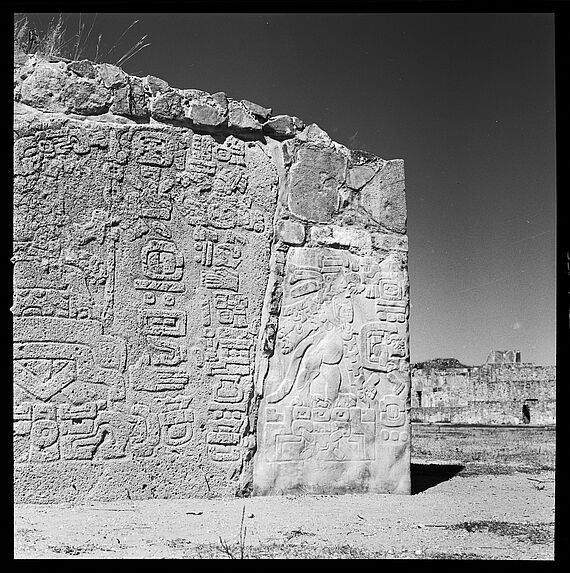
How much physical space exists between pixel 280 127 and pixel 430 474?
3814 millimetres

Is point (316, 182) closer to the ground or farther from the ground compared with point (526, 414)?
farther from the ground

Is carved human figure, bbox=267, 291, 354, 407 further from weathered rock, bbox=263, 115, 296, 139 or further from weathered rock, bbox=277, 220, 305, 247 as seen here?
weathered rock, bbox=263, 115, 296, 139

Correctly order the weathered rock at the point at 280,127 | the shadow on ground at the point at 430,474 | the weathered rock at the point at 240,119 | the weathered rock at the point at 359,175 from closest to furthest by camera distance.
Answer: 1. the weathered rock at the point at 240,119
2. the weathered rock at the point at 280,127
3. the weathered rock at the point at 359,175
4. the shadow on ground at the point at 430,474

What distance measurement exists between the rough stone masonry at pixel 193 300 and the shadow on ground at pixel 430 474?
0.74 m

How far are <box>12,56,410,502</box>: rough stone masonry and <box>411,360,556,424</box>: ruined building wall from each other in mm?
14692

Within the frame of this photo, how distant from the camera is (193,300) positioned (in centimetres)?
573

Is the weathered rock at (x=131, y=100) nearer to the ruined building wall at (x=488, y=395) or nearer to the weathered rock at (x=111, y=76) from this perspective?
the weathered rock at (x=111, y=76)

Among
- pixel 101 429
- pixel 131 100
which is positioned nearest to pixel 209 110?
pixel 131 100

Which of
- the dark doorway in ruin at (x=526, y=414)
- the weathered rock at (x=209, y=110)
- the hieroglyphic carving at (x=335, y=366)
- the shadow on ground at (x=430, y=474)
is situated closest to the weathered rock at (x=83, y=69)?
the weathered rock at (x=209, y=110)

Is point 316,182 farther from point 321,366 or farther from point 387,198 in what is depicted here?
point 321,366

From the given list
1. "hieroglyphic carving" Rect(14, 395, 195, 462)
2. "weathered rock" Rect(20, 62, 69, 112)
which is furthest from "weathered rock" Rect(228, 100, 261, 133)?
"hieroglyphic carving" Rect(14, 395, 195, 462)

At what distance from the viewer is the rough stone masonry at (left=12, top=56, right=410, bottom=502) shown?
529 centimetres

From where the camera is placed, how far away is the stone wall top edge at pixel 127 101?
18.2 feet
